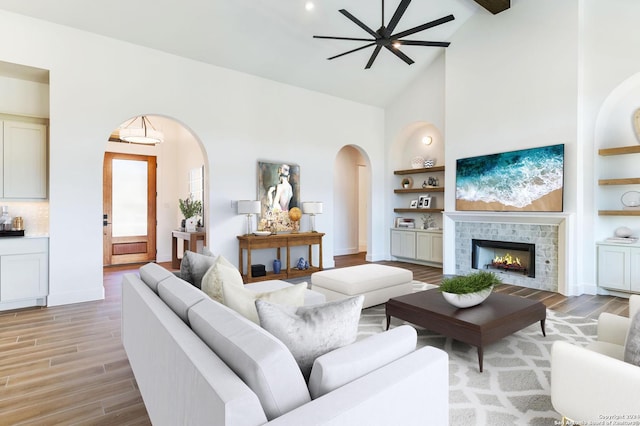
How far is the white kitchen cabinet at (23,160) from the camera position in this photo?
4.09 metres

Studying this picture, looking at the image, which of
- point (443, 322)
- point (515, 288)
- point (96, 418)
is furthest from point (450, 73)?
point (96, 418)

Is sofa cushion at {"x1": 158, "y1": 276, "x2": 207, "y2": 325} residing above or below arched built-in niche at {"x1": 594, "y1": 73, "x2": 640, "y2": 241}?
below

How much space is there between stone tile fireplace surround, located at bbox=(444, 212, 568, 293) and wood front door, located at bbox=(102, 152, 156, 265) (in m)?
6.35

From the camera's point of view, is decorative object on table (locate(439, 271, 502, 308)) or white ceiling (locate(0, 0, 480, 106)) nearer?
decorative object on table (locate(439, 271, 502, 308))

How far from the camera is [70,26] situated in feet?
13.8

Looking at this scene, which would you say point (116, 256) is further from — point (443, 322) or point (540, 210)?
point (540, 210)

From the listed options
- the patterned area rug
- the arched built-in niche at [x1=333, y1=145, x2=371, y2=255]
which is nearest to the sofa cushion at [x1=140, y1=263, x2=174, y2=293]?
the patterned area rug

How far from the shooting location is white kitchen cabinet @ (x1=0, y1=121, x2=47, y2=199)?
13.4 feet

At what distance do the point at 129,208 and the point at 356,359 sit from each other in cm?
737

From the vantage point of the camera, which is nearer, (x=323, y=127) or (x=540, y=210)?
(x=540, y=210)

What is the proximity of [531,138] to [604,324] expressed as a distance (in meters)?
3.80

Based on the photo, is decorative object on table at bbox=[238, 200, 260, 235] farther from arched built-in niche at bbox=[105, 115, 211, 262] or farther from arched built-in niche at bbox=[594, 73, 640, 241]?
arched built-in niche at bbox=[594, 73, 640, 241]

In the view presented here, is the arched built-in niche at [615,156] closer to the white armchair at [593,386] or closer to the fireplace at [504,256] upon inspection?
the fireplace at [504,256]

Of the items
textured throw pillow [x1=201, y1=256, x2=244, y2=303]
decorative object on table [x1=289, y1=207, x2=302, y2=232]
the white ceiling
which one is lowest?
textured throw pillow [x1=201, y1=256, x2=244, y2=303]
